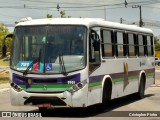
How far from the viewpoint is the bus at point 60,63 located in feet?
44.9

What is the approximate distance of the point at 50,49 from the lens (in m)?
14.1

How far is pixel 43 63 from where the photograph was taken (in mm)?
13945

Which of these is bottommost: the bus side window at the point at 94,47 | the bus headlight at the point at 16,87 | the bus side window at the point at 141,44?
the bus headlight at the point at 16,87

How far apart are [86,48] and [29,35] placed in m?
1.86

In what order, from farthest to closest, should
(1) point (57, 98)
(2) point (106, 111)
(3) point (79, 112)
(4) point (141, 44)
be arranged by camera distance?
(4) point (141, 44) → (2) point (106, 111) → (3) point (79, 112) → (1) point (57, 98)

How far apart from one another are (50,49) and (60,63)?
1.87 feet

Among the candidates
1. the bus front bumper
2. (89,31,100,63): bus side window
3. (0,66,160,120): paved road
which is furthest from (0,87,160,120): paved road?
(89,31,100,63): bus side window

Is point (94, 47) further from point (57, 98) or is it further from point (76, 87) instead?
point (57, 98)

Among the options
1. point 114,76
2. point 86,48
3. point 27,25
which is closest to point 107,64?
point 114,76

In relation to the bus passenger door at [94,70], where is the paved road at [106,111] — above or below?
below

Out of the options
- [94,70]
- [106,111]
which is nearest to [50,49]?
[94,70]

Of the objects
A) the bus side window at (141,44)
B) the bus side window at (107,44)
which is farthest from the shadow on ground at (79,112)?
the bus side window at (141,44)

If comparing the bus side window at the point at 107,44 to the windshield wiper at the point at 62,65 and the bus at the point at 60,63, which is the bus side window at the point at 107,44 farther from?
the windshield wiper at the point at 62,65

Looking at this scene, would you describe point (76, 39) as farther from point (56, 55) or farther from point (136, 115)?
point (136, 115)
